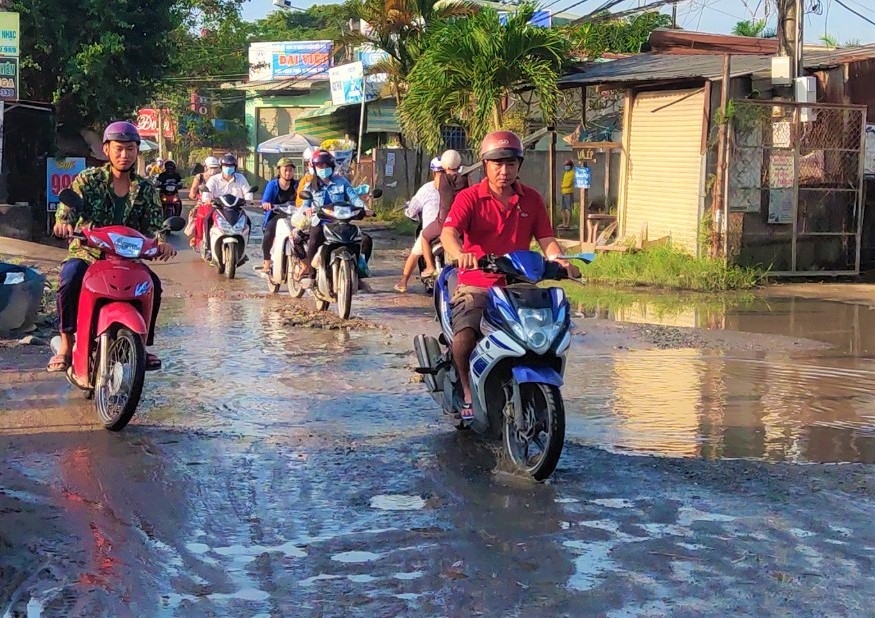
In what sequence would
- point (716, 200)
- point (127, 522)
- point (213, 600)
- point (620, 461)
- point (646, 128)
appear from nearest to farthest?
point (213, 600) < point (127, 522) < point (620, 461) < point (716, 200) < point (646, 128)

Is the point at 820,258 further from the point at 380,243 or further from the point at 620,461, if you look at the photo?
the point at 620,461

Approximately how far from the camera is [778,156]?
51.6 ft

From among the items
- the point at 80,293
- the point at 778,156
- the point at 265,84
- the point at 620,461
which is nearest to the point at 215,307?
the point at 80,293

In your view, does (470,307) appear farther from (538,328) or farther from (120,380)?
(120,380)

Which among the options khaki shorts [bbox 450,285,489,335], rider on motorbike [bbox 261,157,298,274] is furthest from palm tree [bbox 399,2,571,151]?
khaki shorts [bbox 450,285,489,335]

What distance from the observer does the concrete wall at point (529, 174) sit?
1159 inches

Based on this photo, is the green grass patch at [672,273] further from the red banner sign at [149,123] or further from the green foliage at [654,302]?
the red banner sign at [149,123]

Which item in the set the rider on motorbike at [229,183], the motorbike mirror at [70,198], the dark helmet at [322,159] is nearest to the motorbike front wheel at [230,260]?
the rider on motorbike at [229,183]

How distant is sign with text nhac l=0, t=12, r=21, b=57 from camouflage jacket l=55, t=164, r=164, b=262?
1103 centimetres

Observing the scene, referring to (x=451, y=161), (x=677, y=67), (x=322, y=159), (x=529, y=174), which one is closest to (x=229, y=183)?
(x=322, y=159)

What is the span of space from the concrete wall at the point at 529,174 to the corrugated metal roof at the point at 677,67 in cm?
851

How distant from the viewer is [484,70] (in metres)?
19.3

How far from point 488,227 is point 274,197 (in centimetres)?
822

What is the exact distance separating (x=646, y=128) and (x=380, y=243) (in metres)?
6.63
